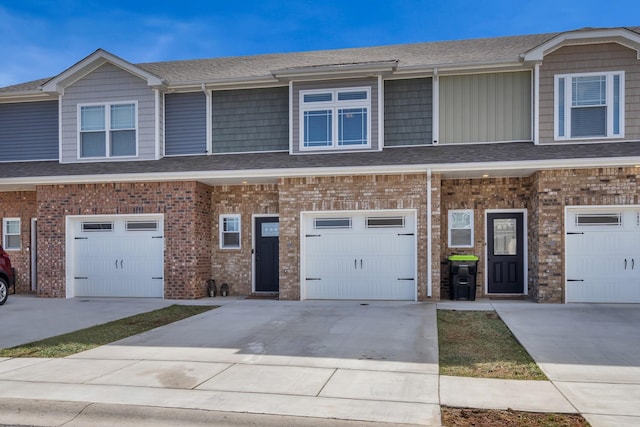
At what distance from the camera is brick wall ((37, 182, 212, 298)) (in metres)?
13.4

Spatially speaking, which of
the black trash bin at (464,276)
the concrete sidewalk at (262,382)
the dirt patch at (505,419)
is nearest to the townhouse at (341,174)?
the black trash bin at (464,276)

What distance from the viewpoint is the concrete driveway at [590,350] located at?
520cm

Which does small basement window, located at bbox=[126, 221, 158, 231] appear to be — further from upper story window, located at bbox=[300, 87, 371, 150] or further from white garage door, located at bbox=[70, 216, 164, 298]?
upper story window, located at bbox=[300, 87, 371, 150]

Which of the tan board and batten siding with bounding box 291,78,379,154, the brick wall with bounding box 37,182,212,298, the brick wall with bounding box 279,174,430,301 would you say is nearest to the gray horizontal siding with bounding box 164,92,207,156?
the brick wall with bounding box 37,182,212,298

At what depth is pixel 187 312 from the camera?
11.4m

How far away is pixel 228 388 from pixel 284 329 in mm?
3389

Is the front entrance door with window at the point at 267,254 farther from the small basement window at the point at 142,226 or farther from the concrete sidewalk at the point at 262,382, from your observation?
the concrete sidewalk at the point at 262,382

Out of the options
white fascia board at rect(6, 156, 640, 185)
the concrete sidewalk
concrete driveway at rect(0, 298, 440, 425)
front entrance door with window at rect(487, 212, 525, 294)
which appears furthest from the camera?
front entrance door with window at rect(487, 212, 525, 294)

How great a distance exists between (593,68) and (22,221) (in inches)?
648

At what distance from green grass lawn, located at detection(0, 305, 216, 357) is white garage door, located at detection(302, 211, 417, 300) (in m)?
2.90

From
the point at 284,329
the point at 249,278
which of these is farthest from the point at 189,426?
the point at 249,278

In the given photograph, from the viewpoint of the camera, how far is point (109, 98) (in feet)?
47.4

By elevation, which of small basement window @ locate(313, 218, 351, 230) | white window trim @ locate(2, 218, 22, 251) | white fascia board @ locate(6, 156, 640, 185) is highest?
white fascia board @ locate(6, 156, 640, 185)

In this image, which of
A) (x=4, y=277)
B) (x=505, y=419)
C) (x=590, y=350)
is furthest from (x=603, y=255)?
(x=4, y=277)
